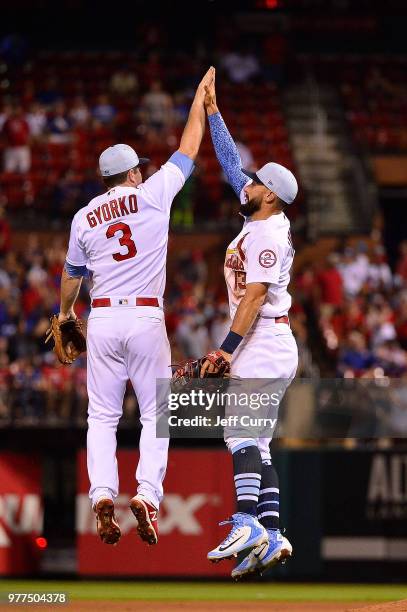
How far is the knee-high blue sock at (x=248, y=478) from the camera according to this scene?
8508 mm

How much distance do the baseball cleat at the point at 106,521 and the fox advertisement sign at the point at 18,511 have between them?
19.7ft

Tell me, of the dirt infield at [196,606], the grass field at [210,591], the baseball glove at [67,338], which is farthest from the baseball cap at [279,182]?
the grass field at [210,591]

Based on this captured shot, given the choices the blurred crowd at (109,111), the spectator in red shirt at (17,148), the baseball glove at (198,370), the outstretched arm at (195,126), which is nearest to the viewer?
the baseball glove at (198,370)

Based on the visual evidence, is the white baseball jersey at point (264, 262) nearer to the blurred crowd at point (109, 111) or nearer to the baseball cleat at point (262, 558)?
the baseball cleat at point (262, 558)

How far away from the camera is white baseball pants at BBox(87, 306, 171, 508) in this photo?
8602 mm

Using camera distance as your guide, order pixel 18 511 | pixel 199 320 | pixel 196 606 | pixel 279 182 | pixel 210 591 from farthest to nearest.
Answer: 1. pixel 199 320
2. pixel 18 511
3. pixel 210 591
4. pixel 196 606
5. pixel 279 182

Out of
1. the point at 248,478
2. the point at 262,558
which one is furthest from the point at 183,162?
the point at 262,558

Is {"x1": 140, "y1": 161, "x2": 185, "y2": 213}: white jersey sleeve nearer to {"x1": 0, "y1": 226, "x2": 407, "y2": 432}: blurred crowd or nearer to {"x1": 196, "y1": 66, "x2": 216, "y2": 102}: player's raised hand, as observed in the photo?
{"x1": 196, "y1": 66, "x2": 216, "y2": 102}: player's raised hand

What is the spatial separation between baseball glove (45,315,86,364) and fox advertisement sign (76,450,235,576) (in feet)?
17.1

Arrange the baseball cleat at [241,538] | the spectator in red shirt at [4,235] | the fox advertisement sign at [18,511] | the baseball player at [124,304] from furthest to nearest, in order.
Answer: the spectator in red shirt at [4,235]
the fox advertisement sign at [18,511]
the baseball player at [124,304]
the baseball cleat at [241,538]

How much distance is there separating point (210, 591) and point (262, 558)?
5608 millimetres

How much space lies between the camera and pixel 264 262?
333 inches

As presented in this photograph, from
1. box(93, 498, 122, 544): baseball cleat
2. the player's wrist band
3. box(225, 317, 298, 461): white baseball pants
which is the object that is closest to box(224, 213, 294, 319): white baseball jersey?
box(225, 317, 298, 461): white baseball pants

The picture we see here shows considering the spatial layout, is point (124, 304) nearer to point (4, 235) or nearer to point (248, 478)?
point (248, 478)
